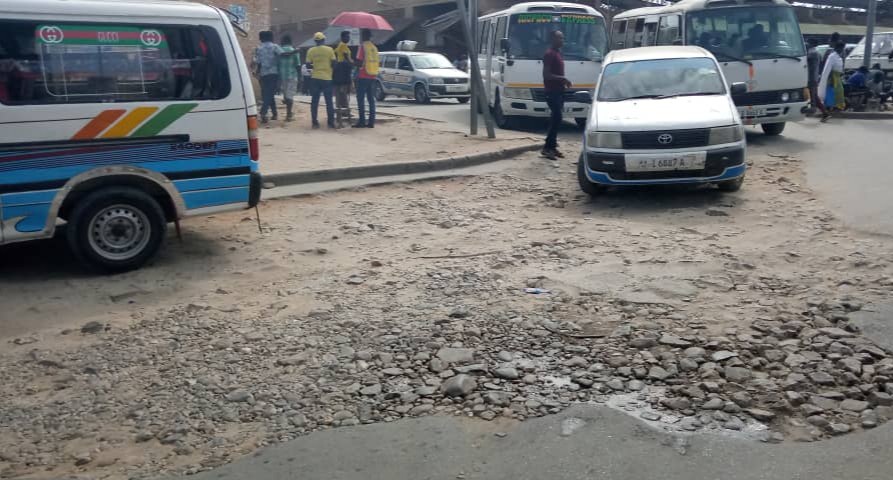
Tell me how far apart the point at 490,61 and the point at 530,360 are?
44.1 ft

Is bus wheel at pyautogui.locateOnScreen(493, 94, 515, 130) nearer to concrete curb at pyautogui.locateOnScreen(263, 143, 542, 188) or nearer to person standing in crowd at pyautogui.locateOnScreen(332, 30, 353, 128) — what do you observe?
Answer: person standing in crowd at pyautogui.locateOnScreen(332, 30, 353, 128)

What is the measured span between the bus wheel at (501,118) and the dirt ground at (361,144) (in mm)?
1252

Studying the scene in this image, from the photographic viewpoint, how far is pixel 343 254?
7.32 meters

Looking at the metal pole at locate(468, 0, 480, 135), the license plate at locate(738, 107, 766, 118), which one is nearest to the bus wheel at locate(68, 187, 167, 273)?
the metal pole at locate(468, 0, 480, 135)

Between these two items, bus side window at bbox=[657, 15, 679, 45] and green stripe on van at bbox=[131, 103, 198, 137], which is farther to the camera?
bus side window at bbox=[657, 15, 679, 45]

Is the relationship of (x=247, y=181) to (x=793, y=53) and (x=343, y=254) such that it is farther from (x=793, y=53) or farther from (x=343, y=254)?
(x=793, y=53)

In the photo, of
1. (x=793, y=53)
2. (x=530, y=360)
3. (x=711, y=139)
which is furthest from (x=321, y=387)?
(x=793, y=53)

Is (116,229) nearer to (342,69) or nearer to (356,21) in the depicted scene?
(342,69)

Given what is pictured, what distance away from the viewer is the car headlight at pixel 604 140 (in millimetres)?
9148

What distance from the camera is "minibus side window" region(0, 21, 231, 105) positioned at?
6.16 metres

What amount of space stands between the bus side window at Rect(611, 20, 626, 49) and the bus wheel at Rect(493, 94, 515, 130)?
10.2ft

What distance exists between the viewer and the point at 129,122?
21.6 feet

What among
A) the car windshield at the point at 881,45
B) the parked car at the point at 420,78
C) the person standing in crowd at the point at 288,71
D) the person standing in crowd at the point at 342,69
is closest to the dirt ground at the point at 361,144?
the person standing in crowd at the point at 288,71

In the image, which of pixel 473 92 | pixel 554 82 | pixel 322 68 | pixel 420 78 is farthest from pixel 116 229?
pixel 420 78
